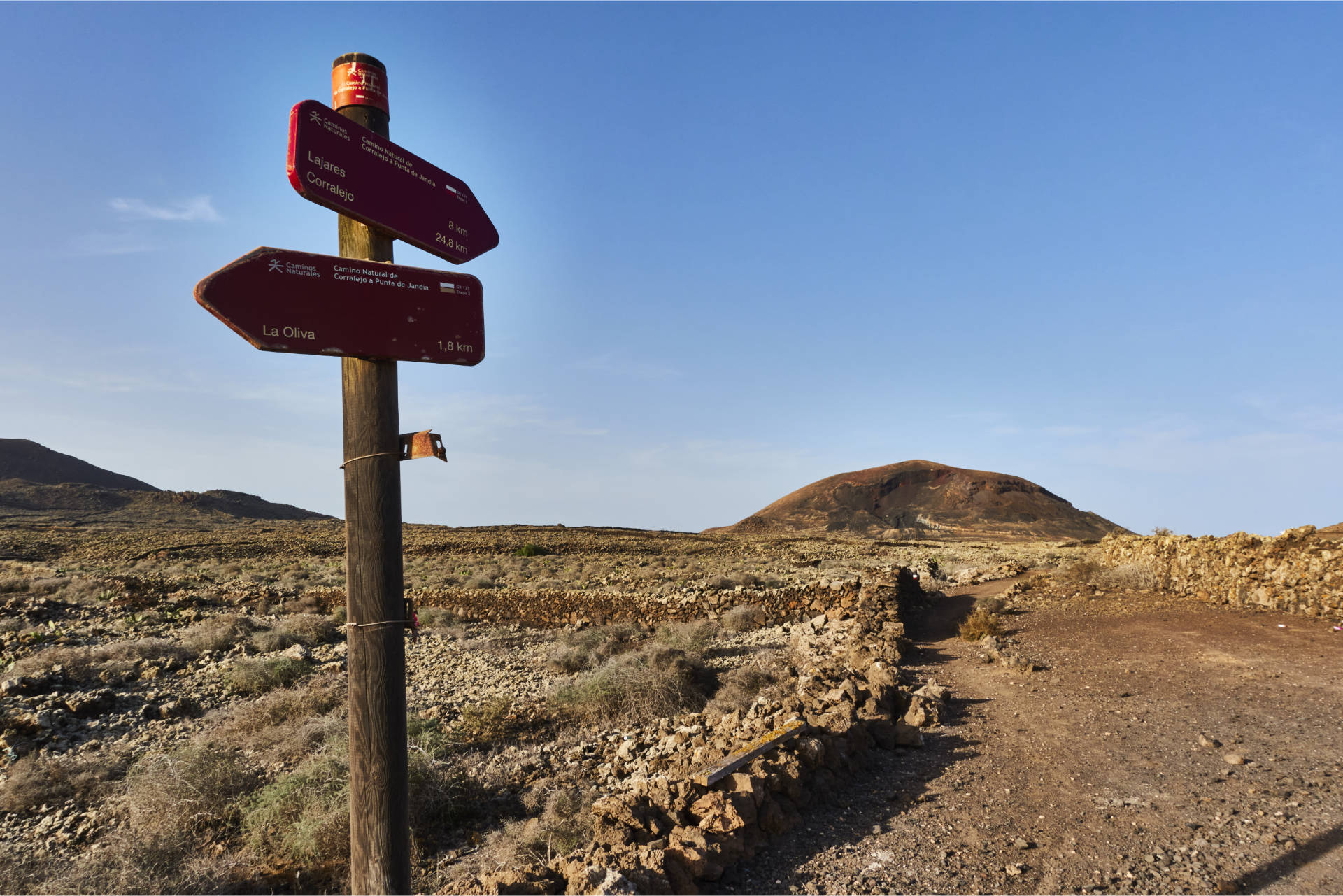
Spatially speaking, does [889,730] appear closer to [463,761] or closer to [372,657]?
[463,761]

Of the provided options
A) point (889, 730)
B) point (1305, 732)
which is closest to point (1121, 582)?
point (1305, 732)

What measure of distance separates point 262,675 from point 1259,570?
1682 cm

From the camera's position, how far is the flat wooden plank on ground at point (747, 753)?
4941mm

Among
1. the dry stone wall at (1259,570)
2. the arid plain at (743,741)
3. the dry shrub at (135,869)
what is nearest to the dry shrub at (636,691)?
the arid plain at (743,741)

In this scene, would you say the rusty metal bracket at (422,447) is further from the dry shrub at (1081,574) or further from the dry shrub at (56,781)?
the dry shrub at (1081,574)

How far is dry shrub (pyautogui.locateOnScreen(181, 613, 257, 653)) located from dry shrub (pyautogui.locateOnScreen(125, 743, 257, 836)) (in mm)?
6015


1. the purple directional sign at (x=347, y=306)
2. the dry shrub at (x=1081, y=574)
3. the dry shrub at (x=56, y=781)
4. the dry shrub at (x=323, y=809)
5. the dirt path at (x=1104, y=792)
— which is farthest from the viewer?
the dry shrub at (x=1081, y=574)

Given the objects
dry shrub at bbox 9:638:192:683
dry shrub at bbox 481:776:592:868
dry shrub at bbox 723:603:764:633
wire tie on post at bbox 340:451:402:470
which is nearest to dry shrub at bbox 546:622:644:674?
dry shrub at bbox 723:603:764:633

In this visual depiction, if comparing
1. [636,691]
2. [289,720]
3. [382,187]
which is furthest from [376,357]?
[289,720]

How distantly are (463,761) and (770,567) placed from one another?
20.7m

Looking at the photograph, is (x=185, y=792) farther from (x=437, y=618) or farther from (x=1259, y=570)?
(x=1259, y=570)

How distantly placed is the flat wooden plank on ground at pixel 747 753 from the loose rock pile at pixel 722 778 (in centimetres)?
2

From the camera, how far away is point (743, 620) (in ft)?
47.0

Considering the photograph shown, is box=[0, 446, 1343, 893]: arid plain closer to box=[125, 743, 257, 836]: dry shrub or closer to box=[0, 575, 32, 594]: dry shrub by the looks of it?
box=[125, 743, 257, 836]: dry shrub
